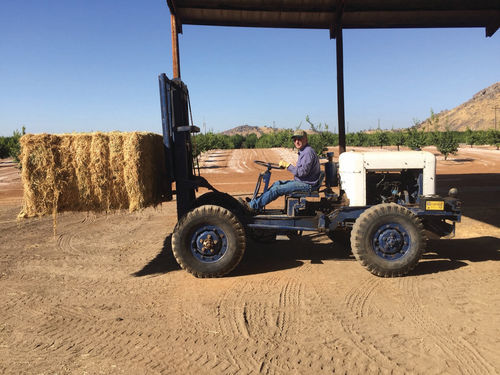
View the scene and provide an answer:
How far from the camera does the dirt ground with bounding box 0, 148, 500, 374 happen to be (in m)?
3.12

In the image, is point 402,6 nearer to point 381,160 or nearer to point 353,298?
point 381,160

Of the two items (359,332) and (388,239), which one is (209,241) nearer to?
(359,332)

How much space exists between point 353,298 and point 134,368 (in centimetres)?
274

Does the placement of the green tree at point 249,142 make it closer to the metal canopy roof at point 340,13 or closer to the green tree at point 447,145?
the green tree at point 447,145

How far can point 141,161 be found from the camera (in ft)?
16.0

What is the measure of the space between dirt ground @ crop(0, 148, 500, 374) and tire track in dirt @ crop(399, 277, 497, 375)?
0.01 meters

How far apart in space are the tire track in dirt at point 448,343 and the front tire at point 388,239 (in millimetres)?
585

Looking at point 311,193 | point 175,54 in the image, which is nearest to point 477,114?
point 175,54

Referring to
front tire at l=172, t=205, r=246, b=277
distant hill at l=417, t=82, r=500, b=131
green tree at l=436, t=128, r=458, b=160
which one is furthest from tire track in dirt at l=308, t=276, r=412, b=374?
distant hill at l=417, t=82, r=500, b=131

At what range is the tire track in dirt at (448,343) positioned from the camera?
298cm

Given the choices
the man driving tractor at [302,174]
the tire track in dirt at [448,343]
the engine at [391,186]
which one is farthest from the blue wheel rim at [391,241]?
the man driving tractor at [302,174]

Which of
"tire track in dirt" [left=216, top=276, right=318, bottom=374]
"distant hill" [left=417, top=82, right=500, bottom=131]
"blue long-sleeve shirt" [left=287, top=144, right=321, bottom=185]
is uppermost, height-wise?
"distant hill" [left=417, top=82, right=500, bottom=131]

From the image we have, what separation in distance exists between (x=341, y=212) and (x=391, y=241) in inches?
32.1

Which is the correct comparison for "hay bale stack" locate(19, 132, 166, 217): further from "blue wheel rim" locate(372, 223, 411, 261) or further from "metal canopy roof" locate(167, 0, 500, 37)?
"metal canopy roof" locate(167, 0, 500, 37)
